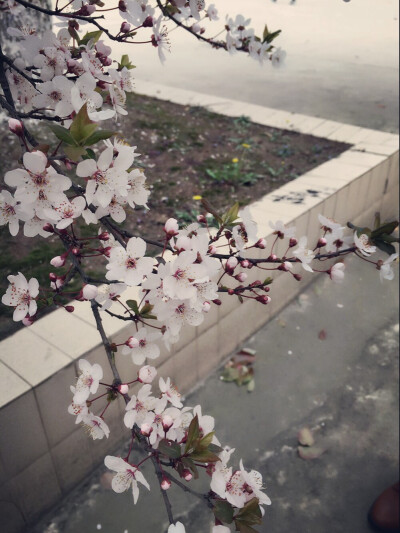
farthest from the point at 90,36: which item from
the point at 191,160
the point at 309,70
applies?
the point at 309,70

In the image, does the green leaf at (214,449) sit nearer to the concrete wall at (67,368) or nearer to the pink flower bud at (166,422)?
the pink flower bud at (166,422)

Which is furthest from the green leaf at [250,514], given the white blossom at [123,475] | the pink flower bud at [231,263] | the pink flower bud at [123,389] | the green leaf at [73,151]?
the green leaf at [73,151]

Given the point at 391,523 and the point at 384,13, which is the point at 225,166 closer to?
the point at 391,523

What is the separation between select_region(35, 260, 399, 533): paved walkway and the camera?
7.04 feet

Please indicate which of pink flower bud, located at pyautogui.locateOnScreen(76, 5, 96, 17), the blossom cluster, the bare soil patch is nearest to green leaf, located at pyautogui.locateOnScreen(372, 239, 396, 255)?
the blossom cluster

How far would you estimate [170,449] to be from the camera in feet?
3.92

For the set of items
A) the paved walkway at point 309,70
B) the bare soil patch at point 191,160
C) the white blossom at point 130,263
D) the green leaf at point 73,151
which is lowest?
the paved walkway at point 309,70

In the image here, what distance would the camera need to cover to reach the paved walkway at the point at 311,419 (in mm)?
2146

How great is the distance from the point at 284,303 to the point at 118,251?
2.41 m

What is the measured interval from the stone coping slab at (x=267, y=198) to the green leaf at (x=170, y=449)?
2.62ft

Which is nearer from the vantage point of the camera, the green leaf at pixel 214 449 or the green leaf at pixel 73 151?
the green leaf at pixel 73 151

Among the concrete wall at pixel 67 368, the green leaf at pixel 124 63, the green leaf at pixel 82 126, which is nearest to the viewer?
the green leaf at pixel 82 126

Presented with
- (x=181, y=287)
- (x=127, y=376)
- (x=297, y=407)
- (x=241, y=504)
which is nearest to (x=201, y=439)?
(x=241, y=504)

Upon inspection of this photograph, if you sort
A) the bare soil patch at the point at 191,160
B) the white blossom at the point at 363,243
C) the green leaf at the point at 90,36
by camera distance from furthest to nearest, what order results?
1. the bare soil patch at the point at 191,160
2. the green leaf at the point at 90,36
3. the white blossom at the point at 363,243
